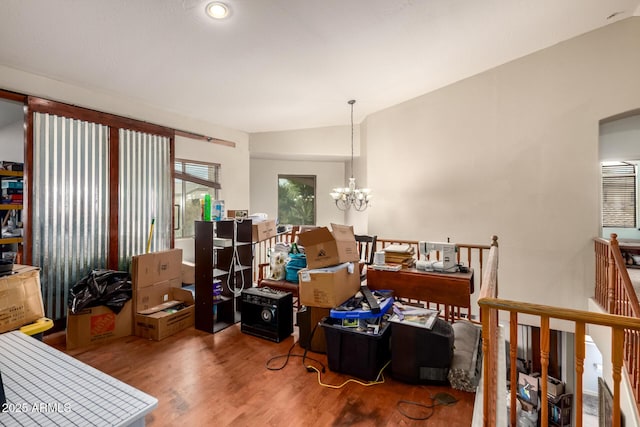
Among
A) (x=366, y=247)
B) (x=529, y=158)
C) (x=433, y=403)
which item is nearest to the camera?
(x=433, y=403)

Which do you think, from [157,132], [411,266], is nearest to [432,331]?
[411,266]

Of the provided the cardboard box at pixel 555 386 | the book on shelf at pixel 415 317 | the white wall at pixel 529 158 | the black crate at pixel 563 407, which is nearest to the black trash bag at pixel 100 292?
the book on shelf at pixel 415 317

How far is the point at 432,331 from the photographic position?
87.8 inches

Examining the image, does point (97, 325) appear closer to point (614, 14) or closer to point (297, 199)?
point (297, 199)

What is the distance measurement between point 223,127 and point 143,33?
2.63 meters

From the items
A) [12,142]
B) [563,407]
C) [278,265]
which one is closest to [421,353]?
[278,265]

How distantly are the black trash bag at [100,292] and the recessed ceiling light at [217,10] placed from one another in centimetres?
267

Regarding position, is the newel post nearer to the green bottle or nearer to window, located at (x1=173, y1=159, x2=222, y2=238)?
the green bottle

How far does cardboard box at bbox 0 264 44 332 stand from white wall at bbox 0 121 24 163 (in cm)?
295

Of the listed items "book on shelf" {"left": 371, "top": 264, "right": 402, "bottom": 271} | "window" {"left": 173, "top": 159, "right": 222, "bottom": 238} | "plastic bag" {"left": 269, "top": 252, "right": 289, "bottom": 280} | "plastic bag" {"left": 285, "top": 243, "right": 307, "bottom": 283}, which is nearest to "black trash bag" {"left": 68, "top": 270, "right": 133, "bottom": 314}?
"window" {"left": 173, "top": 159, "right": 222, "bottom": 238}

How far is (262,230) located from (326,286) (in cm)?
148

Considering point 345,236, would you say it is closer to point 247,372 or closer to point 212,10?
point 247,372

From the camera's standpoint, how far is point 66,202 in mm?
3199

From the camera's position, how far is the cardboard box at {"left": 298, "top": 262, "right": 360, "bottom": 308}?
8.49 feet
